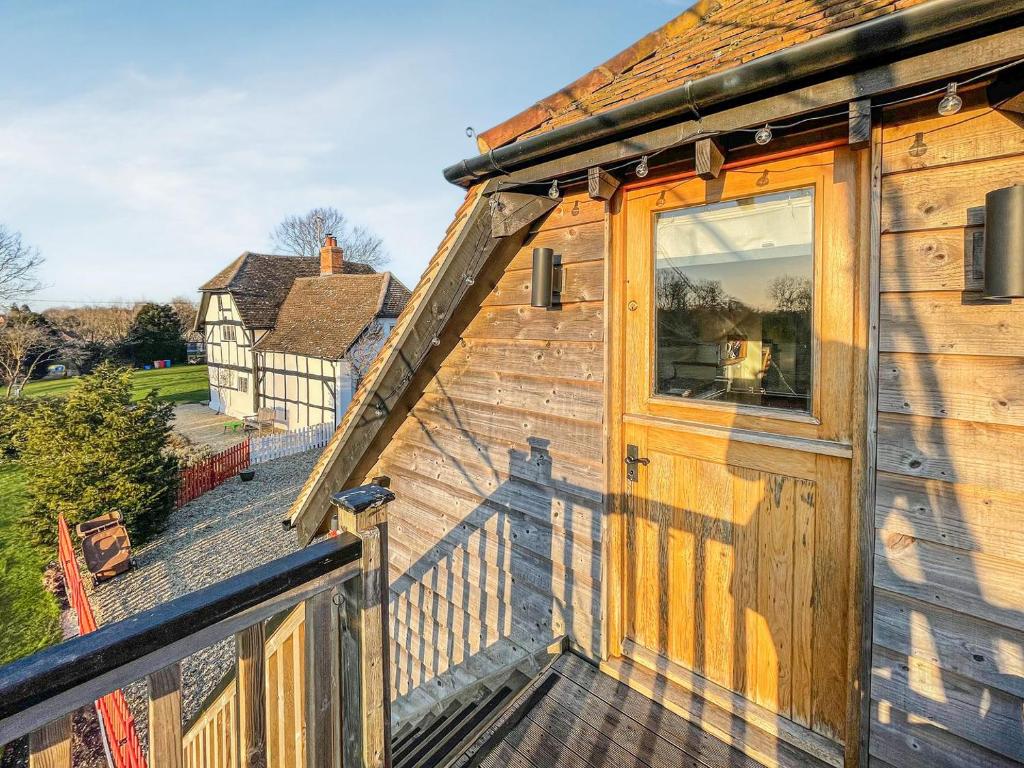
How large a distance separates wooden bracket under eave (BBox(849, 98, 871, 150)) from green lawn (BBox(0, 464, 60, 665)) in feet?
31.2

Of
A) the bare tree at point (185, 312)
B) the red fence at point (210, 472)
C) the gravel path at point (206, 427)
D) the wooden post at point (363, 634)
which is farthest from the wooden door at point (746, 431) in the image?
the bare tree at point (185, 312)

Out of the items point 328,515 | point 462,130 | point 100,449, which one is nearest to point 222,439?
point 100,449

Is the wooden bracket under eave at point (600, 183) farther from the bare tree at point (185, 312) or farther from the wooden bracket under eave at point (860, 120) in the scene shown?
the bare tree at point (185, 312)

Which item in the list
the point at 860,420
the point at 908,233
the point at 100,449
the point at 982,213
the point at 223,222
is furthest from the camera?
the point at 223,222

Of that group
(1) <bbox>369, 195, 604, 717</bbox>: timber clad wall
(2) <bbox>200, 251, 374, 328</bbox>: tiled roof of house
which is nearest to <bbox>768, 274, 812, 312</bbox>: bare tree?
(1) <bbox>369, 195, 604, 717</bbox>: timber clad wall

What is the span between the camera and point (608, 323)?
2434mm

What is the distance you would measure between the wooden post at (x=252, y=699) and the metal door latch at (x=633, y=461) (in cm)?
173

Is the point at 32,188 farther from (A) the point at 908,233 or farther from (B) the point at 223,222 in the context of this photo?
(A) the point at 908,233

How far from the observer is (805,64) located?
152 centimetres

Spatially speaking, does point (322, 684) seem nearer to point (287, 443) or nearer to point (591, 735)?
point (591, 735)

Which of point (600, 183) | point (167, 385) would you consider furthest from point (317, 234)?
point (600, 183)

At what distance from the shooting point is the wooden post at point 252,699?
125cm

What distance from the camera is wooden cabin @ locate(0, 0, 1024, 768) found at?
1.42m

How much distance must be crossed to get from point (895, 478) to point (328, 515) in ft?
12.2
